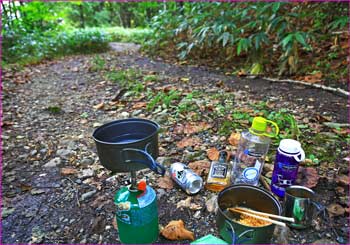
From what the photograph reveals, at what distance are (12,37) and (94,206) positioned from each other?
5.68 metres

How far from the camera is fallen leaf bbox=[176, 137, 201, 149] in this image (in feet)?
6.88

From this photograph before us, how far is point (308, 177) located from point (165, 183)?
0.86m

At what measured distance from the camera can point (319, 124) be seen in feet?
7.44

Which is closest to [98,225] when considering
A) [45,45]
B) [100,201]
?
[100,201]

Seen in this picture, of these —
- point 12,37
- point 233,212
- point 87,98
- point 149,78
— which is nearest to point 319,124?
point 233,212

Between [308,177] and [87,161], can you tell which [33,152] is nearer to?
[87,161]

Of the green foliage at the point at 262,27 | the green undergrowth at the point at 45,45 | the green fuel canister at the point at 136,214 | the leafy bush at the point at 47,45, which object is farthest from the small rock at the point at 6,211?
the leafy bush at the point at 47,45

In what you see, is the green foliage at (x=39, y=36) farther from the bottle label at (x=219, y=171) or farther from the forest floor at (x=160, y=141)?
the bottle label at (x=219, y=171)

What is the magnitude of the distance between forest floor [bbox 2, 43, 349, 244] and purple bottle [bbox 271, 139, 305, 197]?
198 mm

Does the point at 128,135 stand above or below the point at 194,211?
above

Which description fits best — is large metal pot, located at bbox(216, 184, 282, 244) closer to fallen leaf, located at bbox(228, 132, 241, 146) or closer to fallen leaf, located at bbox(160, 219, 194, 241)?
fallen leaf, located at bbox(160, 219, 194, 241)

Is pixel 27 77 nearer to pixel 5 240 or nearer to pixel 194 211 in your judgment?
pixel 5 240

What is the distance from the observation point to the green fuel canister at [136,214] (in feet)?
3.83

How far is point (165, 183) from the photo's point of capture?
5.59 ft
